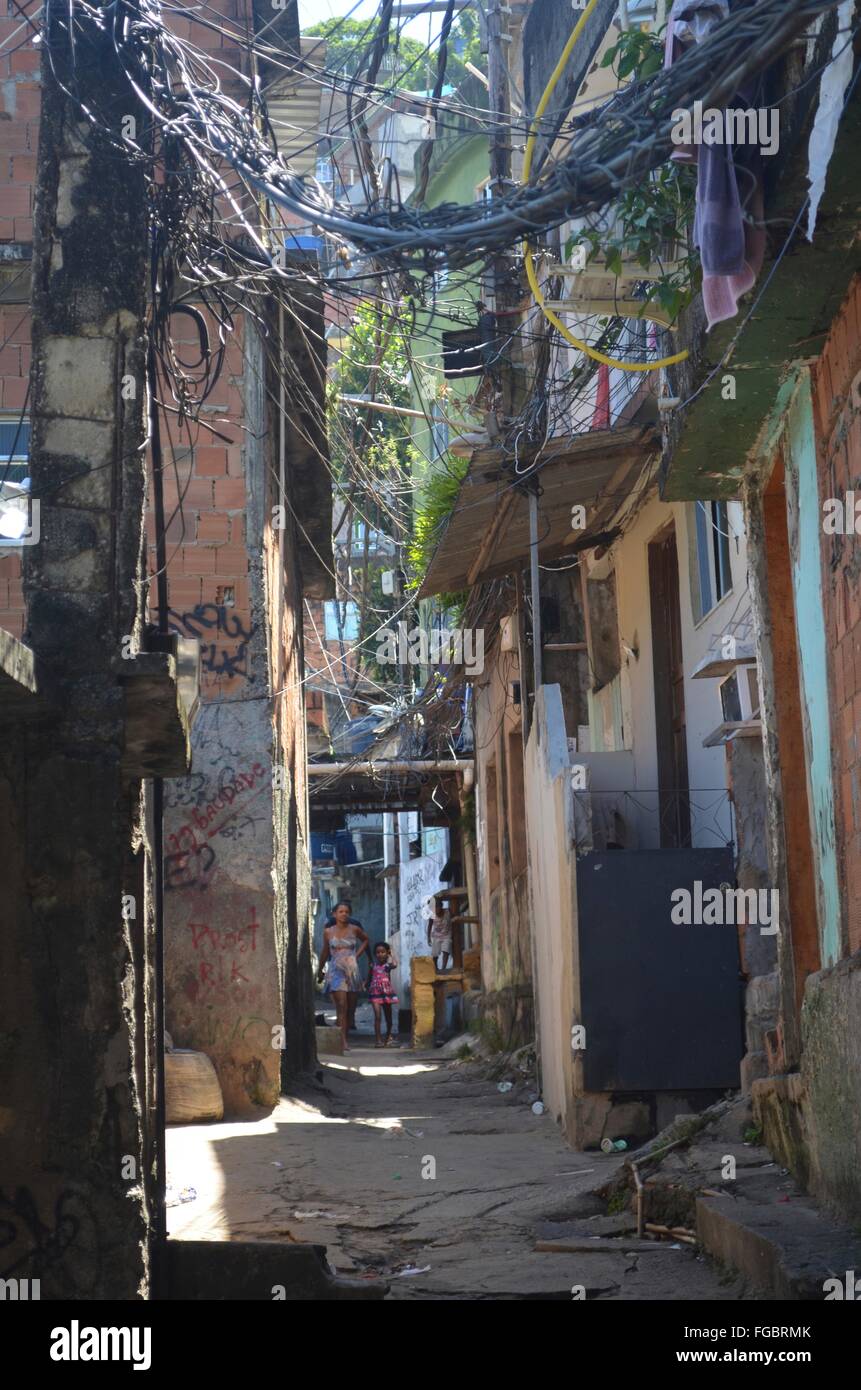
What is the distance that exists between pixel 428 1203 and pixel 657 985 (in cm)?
211

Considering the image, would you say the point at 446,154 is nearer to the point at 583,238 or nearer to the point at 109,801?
the point at 583,238

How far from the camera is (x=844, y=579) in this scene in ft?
17.5

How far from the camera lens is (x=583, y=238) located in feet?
19.3

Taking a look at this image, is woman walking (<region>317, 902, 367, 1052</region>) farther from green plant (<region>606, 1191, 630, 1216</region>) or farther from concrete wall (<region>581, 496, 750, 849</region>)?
green plant (<region>606, 1191, 630, 1216</region>)

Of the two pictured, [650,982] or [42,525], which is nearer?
[42,525]

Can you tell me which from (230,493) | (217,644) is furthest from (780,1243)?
(230,493)

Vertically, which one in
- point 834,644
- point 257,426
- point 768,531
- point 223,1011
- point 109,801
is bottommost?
point 223,1011

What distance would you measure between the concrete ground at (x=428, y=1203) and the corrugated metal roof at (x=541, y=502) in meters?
4.40

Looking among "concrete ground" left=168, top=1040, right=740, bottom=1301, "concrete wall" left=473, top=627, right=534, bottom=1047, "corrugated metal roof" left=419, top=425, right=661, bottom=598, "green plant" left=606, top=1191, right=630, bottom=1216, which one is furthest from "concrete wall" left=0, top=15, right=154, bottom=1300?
"concrete wall" left=473, top=627, right=534, bottom=1047

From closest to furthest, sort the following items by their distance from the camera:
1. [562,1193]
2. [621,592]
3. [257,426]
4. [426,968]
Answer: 1. [562,1193]
2. [257,426]
3. [621,592]
4. [426,968]

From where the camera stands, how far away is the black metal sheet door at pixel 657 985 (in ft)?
27.7

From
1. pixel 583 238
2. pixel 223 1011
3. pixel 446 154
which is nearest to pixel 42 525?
pixel 583 238

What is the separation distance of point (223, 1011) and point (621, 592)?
568 cm

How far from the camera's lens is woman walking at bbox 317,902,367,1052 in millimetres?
18906
